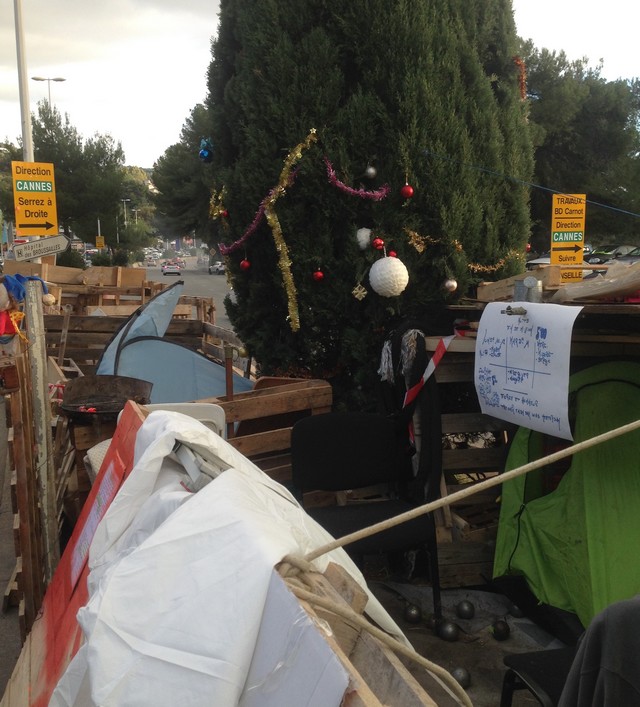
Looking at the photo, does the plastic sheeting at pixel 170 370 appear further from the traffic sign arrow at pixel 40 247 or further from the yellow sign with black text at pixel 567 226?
the traffic sign arrow at pixel 40 247

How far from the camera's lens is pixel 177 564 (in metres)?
1.34

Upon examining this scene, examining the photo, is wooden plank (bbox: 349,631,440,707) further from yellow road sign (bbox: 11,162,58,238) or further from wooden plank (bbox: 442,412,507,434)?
yellow road sign (bbox: 11,162,58,238)

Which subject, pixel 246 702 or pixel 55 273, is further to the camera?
pixel 55 273

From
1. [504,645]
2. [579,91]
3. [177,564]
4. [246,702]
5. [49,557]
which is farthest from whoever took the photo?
[579,91]

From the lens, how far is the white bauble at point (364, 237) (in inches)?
166

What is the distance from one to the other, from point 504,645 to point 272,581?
276 centimetres

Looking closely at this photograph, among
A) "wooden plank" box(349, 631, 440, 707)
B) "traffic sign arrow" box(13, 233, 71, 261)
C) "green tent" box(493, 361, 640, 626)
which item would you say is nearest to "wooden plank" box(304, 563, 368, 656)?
"wooden plank" box(349, 631, 440, 707)

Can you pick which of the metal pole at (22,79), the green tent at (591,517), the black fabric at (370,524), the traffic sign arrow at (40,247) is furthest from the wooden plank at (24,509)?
the metal pole at (22,79)

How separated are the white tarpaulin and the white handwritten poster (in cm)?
167

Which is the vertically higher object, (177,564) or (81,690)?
(177,564)

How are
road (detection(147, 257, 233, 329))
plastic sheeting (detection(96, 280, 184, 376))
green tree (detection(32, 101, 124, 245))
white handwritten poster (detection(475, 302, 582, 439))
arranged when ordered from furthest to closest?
green tree (detection(32, 101, 124, 245)), road (detection(147, 257, 233, 329)), plastic sheeting (detection(96, 280, 184, 376)), white handwritten poster (detection(475, 302, 582, 439))

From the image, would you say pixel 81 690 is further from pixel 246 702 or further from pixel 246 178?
pixel 246 178

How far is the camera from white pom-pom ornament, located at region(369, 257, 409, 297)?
4.04 m

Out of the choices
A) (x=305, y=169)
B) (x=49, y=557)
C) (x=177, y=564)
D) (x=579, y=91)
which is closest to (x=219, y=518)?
(x=177, y=564)
